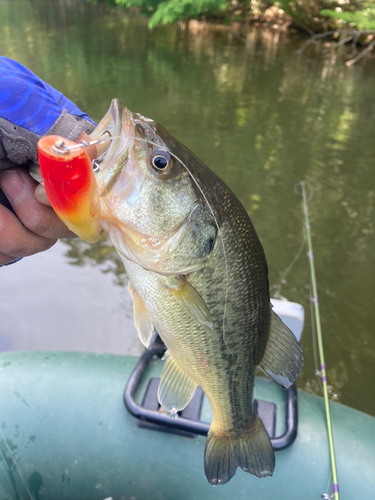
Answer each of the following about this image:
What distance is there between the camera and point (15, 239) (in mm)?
1182

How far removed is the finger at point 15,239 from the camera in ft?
3.76

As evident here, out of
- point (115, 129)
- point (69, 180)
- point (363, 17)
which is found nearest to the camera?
point (69, 180)

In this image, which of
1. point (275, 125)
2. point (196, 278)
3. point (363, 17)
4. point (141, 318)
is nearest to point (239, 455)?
point (141, 318)

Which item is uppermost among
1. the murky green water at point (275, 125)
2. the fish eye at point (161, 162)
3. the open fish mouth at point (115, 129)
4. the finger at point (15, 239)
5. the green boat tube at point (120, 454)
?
the open fish mouth at point (115, 129)

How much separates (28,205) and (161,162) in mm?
433

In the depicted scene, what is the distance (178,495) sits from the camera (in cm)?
171

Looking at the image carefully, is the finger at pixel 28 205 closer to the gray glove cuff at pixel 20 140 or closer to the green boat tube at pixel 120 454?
the gray glove cuff at pixel 20 140

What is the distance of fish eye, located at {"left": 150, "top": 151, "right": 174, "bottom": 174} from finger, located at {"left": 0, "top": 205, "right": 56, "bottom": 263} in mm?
478


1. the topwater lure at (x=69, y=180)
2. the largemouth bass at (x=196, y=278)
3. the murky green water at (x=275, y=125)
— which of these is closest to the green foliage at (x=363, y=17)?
the murky green water at (x=275, y=125)

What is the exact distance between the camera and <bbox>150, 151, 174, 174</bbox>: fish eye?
108 cm

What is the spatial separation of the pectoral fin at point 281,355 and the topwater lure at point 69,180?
2.75 ft

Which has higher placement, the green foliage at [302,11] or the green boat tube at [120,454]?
the green foliage at [302,11]

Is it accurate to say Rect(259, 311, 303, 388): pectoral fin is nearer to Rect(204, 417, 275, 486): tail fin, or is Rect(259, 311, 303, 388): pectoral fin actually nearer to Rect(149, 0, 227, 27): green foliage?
Rect(204, 417, 275, 486): tail fin

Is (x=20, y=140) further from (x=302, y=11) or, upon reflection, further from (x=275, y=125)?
(x=302, y=11)
